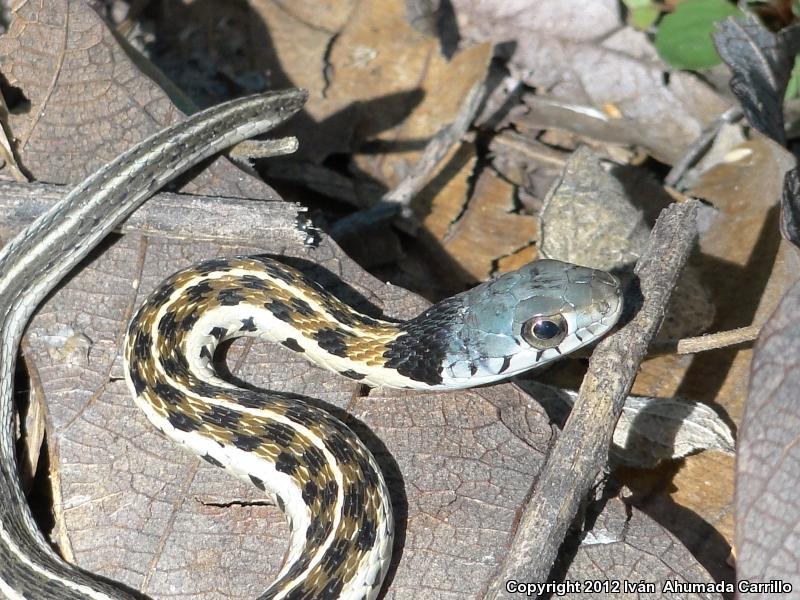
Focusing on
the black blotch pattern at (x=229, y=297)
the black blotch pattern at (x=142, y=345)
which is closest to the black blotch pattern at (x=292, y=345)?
the black blotch pattern at (x=229, y=297)

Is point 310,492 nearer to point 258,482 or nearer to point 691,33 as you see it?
point 258,482

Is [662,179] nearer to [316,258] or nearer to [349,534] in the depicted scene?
[316,258]

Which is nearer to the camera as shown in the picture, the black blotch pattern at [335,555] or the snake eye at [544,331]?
the black blotch pattern at [335,555]

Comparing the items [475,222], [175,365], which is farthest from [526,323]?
[175,365]

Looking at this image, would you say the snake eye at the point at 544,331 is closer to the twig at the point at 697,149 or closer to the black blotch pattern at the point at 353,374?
the black blotch pattern at the point at 353,374

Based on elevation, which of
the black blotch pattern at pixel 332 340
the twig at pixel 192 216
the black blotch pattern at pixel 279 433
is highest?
the twig at pixel 192 216

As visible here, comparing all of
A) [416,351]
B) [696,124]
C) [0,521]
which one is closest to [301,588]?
[416,351]
